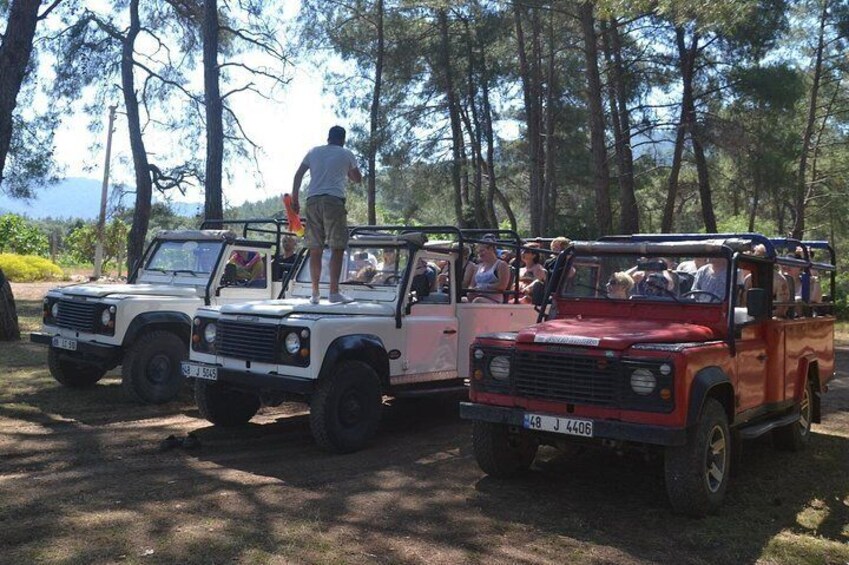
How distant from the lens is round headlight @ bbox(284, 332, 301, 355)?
6910 millimetres

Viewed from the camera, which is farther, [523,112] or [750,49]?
[523,112]

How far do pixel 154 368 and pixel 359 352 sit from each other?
317 cm

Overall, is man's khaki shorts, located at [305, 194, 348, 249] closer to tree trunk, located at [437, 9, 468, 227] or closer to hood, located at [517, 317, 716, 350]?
hood, located at [517, 317, 716, 350]

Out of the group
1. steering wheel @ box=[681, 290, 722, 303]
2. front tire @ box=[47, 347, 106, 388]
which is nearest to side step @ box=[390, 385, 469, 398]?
steering wheel @ box=[681, 290, 722, 303]

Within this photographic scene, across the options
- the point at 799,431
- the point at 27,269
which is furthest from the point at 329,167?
the point at 27,269

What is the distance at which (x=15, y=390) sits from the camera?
31.4 ft

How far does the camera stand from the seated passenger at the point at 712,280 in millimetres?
6293

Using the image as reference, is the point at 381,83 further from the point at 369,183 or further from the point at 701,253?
the point at 701,253

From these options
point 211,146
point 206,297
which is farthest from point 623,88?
Result: point 206,297

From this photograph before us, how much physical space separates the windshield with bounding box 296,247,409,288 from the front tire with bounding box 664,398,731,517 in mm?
3402

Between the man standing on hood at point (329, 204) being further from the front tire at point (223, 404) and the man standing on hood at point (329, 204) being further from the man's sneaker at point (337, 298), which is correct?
the front tire at point (223, 404)

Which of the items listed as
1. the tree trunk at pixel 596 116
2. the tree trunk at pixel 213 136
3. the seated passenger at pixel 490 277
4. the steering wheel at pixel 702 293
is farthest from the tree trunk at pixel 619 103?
the steering wheel at pixel 702 293

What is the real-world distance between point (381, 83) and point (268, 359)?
61.8ft

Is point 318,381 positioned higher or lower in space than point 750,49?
lower
